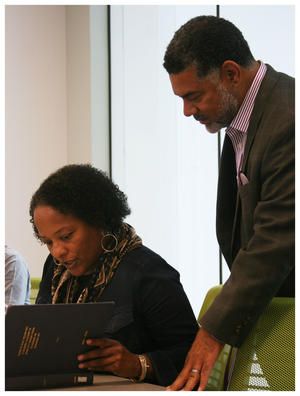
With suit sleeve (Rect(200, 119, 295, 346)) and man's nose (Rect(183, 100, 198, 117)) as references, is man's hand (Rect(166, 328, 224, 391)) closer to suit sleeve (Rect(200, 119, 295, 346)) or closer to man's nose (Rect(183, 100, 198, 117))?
suit sleeve (Rect(200, 119, 295, 346))

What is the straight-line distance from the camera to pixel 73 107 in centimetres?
511

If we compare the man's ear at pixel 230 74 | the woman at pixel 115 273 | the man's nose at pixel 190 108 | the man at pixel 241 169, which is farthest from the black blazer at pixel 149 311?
the man's ear at pixel 230 74

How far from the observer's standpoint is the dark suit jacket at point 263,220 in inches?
52.4

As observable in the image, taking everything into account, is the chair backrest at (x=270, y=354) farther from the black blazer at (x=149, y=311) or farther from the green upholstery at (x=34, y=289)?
the green upholstery at (x=34, y=289)

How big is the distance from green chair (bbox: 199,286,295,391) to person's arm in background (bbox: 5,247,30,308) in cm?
164

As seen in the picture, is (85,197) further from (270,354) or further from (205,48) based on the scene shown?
(270,354)

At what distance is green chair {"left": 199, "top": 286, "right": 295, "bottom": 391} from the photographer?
1229 millimetres

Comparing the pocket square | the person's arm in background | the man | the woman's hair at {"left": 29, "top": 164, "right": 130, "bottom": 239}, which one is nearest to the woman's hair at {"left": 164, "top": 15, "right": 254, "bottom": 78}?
the man

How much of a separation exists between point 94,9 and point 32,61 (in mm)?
698

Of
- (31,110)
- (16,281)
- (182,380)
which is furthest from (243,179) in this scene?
(31,110)

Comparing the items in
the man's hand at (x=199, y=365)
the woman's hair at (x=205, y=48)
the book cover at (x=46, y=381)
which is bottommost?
the book cover at (x=46, y=381)

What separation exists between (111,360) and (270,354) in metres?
0.44

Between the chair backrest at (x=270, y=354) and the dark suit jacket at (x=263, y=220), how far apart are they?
0.08 ft

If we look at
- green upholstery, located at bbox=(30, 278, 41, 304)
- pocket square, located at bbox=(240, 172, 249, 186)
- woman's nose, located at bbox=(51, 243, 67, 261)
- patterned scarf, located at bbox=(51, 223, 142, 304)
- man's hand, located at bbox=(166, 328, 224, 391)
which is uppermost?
pocket square, located at bbox=(240, 172, 249, 186)
